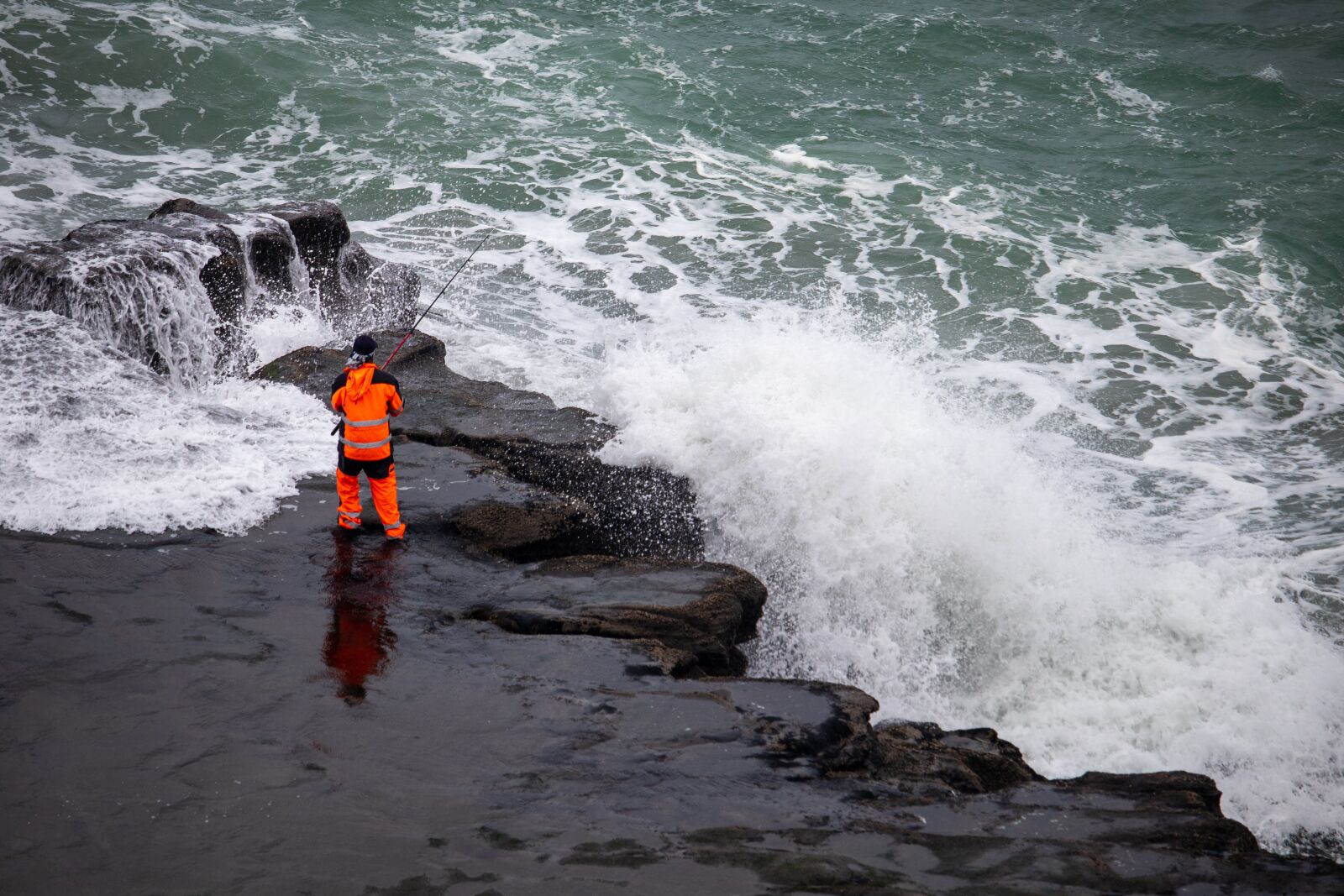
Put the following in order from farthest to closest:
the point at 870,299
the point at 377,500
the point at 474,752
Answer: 1. the point at 870,299
2. the point at 377,500
3. the point at 474,752

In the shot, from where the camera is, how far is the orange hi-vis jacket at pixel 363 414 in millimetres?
5898

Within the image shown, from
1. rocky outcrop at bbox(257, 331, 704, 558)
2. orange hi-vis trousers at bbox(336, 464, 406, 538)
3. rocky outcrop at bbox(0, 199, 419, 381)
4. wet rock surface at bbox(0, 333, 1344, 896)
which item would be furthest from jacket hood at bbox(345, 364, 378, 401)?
rocky outcrop at bbox(0, 199, 419, 381)

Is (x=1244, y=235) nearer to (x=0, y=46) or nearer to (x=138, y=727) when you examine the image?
(x=138, y=727)

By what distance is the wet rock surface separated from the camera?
376 centimetres

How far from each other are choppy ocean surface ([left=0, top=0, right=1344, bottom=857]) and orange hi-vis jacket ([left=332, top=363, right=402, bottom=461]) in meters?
0.80

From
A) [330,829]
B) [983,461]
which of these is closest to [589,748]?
[330,829]

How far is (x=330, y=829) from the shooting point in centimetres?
383

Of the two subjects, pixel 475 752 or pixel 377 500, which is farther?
pixel 377 500

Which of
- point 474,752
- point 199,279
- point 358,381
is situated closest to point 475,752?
point 474,752

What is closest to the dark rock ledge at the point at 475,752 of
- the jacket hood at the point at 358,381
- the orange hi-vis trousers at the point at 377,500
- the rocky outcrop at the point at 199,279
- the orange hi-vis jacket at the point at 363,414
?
the orange hi-vis trousers at the point at 377,500

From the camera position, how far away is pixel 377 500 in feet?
19.8

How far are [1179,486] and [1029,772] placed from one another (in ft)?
16.9

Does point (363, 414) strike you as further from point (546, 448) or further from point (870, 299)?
point (870, 299)

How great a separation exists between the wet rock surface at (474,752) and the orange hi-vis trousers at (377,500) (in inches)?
4.2
